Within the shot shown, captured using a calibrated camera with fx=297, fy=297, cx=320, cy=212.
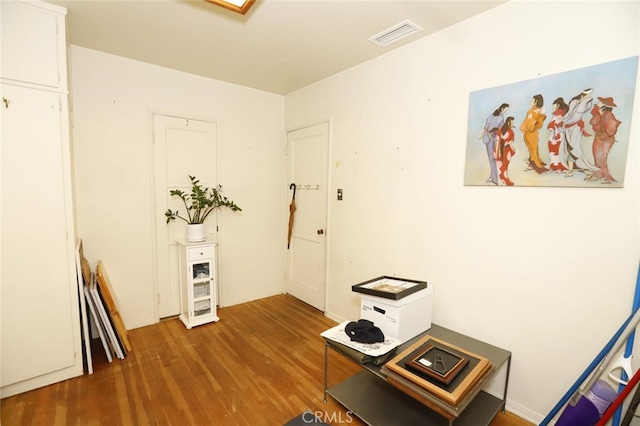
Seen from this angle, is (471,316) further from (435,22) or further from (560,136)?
(435,22)

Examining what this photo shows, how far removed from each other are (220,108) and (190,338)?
8.15 feet

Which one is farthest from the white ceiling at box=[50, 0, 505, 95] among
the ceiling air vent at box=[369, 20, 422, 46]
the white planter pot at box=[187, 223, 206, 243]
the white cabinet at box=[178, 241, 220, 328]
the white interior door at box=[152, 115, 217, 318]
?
the white cabinet at box=[178, 241, 220, 328]

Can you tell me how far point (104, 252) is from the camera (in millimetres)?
2830

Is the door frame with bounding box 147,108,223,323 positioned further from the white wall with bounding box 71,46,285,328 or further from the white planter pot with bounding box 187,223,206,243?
the white planter pot with bounding box 187,223,206,243

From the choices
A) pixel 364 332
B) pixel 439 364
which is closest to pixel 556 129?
pixel 439 364

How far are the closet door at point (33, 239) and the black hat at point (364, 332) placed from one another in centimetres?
206

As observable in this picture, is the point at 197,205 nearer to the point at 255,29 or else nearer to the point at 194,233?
the point at 194,233

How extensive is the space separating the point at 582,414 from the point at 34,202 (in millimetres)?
3423

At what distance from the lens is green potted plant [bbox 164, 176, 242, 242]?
3.10 m

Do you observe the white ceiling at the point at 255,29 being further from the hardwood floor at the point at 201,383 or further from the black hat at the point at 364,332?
the hardwood floor at the point at 201,383

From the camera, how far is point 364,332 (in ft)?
6.39

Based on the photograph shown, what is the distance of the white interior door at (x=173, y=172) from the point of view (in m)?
3.09

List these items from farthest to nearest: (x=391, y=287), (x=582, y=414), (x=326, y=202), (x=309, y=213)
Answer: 1. (x=309, y=213)
2. (x=326, y=202)
3. (x=391, y=287)
4. (x=582, y=414)

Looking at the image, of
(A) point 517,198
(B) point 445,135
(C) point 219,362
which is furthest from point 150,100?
(A) point 517,198
